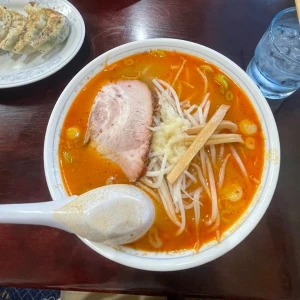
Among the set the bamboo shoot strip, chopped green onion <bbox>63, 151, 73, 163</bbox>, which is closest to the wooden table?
chopped green onion <bbox>63, 151, 73, 163</bbox>

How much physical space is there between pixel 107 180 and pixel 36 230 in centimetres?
32

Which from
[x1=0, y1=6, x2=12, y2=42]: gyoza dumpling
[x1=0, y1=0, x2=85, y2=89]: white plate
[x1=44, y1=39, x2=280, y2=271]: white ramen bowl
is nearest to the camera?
[x1=44, y1=39, x2=280, y2=271]: white ramen bowl

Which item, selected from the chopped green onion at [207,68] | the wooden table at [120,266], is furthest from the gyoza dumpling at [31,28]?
the chopped green onion at [207,68]

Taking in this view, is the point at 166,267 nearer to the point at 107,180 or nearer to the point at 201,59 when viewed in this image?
the point at 107,180

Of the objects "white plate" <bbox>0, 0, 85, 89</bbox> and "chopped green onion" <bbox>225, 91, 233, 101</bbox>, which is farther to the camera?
"white plate" <bbox>0, 0, 85, 89</bbox>

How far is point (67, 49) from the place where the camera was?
1.35 metres

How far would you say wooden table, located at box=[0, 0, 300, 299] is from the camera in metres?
1.01

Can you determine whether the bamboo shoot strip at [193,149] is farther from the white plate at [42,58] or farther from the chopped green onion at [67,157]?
the white plate at [42,58]

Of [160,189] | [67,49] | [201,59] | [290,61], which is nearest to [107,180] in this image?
[160,189]

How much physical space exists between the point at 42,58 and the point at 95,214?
2.97 feet

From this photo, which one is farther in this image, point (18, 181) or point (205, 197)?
point (18, 181)

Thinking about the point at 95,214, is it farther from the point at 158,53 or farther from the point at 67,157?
the point at 158,53

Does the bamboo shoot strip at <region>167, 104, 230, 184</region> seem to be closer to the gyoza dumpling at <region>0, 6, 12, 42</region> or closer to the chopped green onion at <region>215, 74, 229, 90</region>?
the chopped green onion at <region>215, 74, 229, 90</region>

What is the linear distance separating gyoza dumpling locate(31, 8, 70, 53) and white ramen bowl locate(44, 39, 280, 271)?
0.36m
